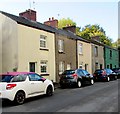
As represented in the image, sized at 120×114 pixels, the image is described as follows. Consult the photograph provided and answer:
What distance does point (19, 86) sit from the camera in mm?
11781

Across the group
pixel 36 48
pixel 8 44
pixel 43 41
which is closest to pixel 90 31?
pixel 43 41

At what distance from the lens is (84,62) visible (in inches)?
1259

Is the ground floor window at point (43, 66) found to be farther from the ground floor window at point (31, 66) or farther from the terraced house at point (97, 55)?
the terraced house at point (97, 55)

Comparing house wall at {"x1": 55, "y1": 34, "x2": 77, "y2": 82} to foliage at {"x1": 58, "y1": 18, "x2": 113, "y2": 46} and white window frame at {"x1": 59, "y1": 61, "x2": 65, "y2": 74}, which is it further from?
foliage at {"x1": 58, "y1": 18, "x2": 113, "y2": 46}

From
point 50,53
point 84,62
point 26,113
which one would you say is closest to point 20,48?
point 50,53

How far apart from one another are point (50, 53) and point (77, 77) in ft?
14.9

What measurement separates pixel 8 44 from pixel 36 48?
2.72m

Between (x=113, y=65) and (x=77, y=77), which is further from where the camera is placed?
(x=113, y=65)

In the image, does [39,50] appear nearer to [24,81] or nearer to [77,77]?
[77,77]

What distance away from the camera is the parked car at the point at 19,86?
11344mm

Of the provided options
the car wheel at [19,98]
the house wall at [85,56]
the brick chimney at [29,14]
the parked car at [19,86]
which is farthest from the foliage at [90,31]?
the car wheel at [19,98]

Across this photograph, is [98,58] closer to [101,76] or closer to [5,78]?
[101,76]

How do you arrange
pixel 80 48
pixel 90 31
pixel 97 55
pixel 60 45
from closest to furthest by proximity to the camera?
pixel 60 45, pixel 80 48, pixel 97 55, pixel 90 31

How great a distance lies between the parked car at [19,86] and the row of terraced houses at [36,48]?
17.6ft
